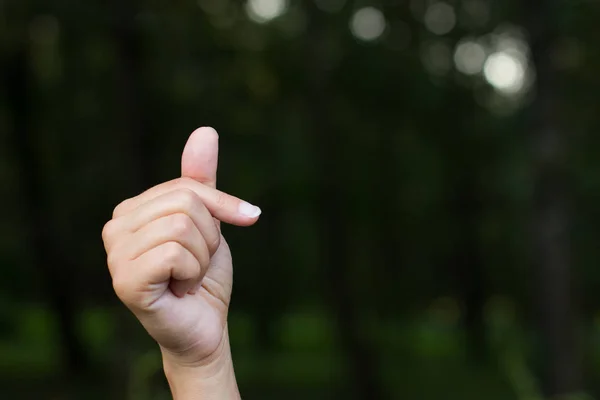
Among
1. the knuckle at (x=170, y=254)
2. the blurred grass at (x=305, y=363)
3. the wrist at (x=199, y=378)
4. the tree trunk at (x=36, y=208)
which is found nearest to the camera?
the knuckle at (x=170, y=254)

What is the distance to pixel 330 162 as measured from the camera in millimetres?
12336

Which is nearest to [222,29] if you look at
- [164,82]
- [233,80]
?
[233,80]

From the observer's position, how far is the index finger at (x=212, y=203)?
6.61 feet

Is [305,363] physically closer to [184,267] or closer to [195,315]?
[195,315]

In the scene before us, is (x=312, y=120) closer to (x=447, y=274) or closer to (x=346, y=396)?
(x=346, y=396)

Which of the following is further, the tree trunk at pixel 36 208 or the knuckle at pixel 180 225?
the tree trunk at pixel 36 208

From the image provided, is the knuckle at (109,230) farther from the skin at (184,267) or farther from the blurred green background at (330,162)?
the blurred green background at (330,162)

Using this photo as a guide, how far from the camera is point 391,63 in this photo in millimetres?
15852

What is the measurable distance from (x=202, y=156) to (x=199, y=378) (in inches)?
22.2

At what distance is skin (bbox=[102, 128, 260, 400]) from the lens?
1.91 m

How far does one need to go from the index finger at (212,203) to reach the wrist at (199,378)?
388mm

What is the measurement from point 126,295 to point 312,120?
1056 centimetres

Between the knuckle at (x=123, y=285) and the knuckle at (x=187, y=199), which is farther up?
the knuckle at (x=187, y=199)

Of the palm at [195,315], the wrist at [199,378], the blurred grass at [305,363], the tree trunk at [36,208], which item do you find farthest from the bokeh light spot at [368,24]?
the wrist at [199,378]
